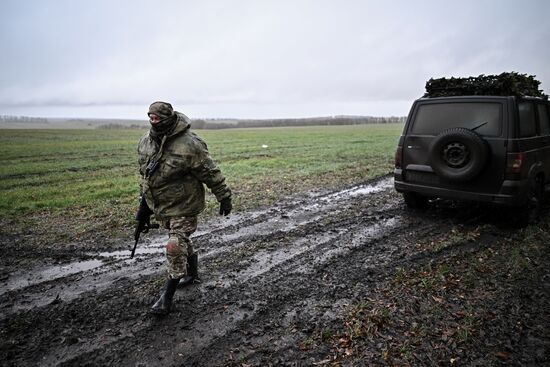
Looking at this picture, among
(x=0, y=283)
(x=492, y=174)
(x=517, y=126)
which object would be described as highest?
(x=517, y=126)

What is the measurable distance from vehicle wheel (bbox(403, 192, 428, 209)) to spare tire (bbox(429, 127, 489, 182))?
1.20m

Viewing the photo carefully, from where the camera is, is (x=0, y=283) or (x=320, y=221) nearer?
(x=0, y=283)

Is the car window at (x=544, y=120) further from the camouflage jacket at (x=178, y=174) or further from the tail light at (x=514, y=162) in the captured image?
the camouflage jacket at (x=178, y=174)

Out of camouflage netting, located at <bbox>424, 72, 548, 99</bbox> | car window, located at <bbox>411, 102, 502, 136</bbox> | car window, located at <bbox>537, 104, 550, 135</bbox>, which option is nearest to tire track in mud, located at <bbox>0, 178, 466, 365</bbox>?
car window, located at <bbox>411, 102, 502, 136</bbox>

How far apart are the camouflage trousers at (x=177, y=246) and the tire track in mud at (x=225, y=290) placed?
44cm

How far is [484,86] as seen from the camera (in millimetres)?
6531

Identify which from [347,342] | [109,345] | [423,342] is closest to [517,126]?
[423,342]

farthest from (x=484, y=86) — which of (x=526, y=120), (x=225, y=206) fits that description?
(x=225, y=206)

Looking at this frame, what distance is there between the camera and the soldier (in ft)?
11.5

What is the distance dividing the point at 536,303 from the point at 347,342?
2.15 meters

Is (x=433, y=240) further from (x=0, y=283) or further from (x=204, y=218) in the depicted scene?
(x=0, y=283)

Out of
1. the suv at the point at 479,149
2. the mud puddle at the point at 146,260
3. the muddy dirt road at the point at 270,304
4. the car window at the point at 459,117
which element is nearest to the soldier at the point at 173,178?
the muddy dirt road at the point at 270,304

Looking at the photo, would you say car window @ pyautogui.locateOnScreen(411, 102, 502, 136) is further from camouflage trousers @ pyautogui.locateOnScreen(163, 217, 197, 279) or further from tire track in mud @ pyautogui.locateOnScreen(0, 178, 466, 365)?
camouflage trousers @ pyautogui.locateOnScreen(163, 217, 197, 279)

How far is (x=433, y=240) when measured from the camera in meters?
5.42
